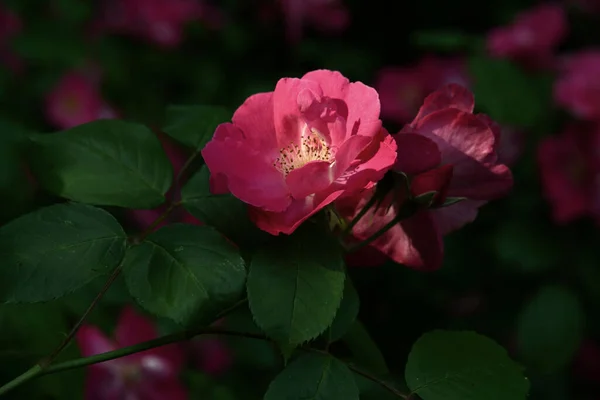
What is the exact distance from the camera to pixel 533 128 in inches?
56.9

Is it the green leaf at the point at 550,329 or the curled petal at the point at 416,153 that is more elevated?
the curled petal at the point at 416,153

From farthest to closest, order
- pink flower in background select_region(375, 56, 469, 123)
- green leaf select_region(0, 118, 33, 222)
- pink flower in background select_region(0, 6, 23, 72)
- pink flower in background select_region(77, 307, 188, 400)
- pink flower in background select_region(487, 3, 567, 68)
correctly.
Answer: pink flower in background select_region(0, 6, 23, 72) < pink flower in background select_region(375, 56, 469, 123) < pink flower in background select_region(487, 3, 567, 68) < green leaf select_region(0, 118, 33, 222) < pink flower in background select_region(77, 307, 188, 400)

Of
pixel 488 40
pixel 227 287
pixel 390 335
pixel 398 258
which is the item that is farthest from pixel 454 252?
pixel 227 287

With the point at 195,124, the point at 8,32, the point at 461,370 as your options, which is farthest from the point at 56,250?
the point at 8,32

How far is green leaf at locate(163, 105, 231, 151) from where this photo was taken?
72 centimetres

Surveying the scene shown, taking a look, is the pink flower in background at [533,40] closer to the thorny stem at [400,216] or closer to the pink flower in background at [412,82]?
the pink flower in background at [412,82]

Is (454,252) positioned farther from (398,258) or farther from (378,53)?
(398,258)

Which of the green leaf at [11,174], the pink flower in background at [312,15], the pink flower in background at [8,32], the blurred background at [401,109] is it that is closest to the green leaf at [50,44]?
the blurred background at [401,109]

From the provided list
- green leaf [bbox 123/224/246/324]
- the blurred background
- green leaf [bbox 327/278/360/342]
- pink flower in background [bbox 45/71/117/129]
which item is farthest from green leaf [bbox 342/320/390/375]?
pink flower in background [bbox 45/71/117/129]

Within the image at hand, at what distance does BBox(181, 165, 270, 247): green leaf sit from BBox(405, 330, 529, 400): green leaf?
6.3 inches

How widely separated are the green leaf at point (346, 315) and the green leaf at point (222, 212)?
9cm

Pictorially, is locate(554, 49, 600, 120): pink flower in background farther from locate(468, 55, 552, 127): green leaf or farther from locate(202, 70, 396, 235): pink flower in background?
locate(202, 70, 396, 235): pink flower in background

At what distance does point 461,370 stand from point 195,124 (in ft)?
1.09

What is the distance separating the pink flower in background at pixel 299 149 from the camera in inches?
22.7
